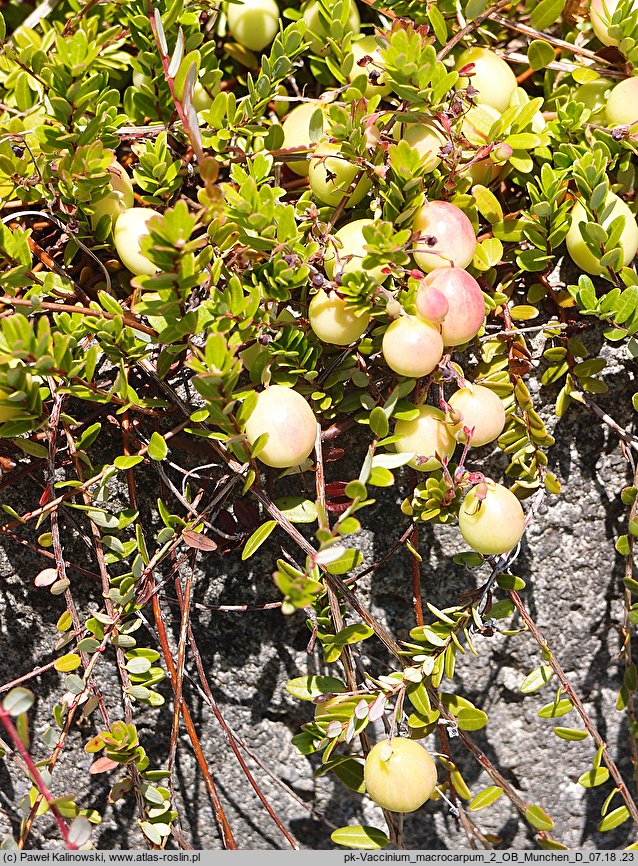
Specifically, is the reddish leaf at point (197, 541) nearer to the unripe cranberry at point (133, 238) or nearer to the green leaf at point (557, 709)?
the unripe cranberry at point (133, 238)

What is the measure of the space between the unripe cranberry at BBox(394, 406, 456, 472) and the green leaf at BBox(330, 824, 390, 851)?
0.38 metres

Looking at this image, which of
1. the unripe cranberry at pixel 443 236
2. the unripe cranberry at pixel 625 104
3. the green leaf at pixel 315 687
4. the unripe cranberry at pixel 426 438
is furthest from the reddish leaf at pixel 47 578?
the unripe cranberry at pixel 625 104

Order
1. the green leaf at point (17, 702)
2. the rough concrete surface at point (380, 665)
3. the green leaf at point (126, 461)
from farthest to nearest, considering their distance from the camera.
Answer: the rough concrete surface at point (380, 665) → the green leaf at point (126, 461) → the green leaf at point (17, 702)

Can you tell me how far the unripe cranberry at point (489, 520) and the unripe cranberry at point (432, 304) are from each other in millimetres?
162

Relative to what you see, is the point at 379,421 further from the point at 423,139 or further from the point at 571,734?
the point at 571,734

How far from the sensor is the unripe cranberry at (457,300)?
574mm

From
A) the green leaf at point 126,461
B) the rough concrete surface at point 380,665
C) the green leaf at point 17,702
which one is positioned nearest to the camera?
the green leaf at point 17,702

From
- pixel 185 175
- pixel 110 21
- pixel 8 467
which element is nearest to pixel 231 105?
pixel 185 175

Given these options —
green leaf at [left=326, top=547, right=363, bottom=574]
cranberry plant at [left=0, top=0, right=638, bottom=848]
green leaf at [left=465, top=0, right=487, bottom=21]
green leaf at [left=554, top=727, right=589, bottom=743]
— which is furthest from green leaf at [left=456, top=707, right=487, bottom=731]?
green leaf at [left=465, top=0, right=487, bottom=21]

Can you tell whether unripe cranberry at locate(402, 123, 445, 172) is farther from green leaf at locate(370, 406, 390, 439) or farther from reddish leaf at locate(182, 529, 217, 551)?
reddish leaf at locate(182, 529, 217, 551)

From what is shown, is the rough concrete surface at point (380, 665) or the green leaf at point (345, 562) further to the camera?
the rough concrete surface at point (380, 665)

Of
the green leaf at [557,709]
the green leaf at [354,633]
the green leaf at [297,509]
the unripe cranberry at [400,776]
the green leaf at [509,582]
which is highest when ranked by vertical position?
the green leaf at [297,509]

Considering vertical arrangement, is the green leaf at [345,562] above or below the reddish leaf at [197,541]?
above

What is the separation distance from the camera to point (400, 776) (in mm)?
592
